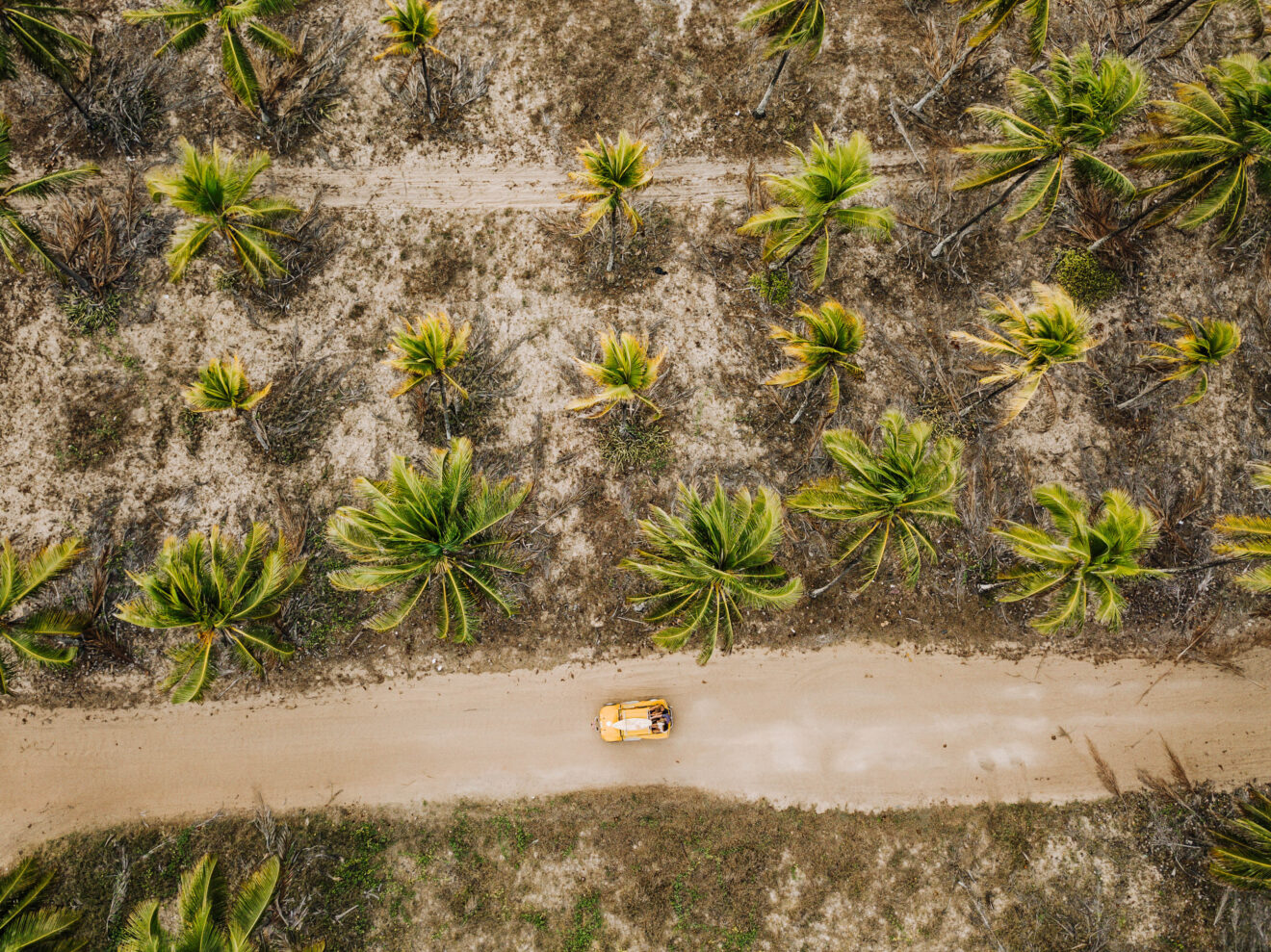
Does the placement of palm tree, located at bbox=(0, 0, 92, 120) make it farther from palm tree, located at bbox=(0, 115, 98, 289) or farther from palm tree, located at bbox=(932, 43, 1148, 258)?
palm tree, located at bbox=(932, 43, 1148, 258)

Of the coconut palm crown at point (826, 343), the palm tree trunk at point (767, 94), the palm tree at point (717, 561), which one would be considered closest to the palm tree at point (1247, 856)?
the palm tree at point (717, 561)

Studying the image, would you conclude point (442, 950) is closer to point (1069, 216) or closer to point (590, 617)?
point (590, 617)

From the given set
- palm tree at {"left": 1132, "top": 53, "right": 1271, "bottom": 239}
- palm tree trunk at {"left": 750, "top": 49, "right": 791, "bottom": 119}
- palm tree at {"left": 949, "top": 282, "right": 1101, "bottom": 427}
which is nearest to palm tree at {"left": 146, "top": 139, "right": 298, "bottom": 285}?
palm tree trunk at {"left": 750, "top": 49, "right": 791, "bottom": 119}

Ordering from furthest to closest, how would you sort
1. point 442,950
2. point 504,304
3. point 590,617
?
point 504,304 < point 590,617 < point 442,950

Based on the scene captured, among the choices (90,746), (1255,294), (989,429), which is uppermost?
(1255,294)

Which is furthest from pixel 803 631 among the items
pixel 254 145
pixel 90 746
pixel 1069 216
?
pixel 254 145

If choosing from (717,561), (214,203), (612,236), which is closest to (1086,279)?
(612,236)

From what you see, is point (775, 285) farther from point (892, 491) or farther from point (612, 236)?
point (892, 491)
